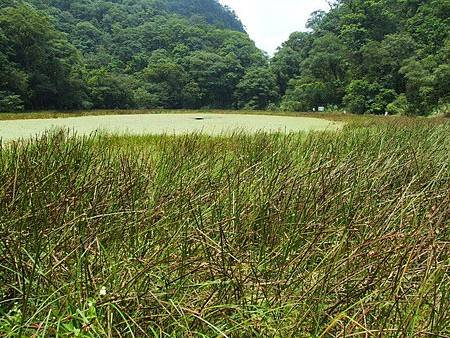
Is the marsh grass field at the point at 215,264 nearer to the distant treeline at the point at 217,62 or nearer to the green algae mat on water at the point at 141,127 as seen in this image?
the green algae mat on water at the point at 141,127

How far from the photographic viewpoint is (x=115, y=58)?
34.2 metres

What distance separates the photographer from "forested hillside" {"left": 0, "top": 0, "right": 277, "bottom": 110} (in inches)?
806

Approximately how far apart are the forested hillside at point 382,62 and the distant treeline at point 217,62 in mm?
59

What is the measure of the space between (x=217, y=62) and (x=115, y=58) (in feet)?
27.7

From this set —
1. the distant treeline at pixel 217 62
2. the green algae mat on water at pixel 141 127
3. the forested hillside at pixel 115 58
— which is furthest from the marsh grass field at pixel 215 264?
the forested hillside at pixel 115 58

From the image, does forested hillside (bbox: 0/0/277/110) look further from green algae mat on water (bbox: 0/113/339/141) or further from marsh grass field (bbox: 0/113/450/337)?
marsh grass field (bbox: 0/113/450/337)

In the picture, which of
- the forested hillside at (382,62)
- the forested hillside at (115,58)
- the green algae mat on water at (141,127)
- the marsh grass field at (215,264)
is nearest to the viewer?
the marsh grass field at (215,264)

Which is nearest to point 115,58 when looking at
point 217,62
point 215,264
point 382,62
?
point 217,62

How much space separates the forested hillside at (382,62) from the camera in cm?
1691

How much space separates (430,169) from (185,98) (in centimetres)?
2924

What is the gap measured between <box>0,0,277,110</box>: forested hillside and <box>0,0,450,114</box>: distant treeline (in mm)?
77

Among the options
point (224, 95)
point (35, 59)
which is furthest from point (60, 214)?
point (224, 95)

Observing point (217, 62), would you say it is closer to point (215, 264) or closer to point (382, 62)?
point (382, 62)

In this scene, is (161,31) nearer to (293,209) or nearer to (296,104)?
(296,104)
